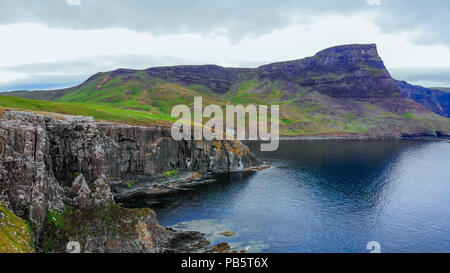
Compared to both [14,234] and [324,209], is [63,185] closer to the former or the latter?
[14,234]

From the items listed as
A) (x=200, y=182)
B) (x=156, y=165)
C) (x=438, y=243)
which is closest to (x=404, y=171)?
(x=438, y=243)

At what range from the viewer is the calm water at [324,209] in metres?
55.5

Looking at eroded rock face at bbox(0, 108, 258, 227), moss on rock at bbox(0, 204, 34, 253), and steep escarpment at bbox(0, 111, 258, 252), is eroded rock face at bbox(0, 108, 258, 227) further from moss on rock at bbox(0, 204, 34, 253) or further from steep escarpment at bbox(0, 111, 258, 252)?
moss on rock at bbox(0, 204, 34, 253)

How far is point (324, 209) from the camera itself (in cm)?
7262

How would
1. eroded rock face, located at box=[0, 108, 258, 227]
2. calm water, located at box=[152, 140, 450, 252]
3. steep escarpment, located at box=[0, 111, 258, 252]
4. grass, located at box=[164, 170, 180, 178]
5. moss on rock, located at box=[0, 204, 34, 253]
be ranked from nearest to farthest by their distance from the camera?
moss on rock, located at box=[0, 204, 34, 253], eroded rock face, located at box=[0, 108, 258, 227], steep escarpment, located at box=[0, 111, 258, 252], calm water, located at box=[152, 140, 450, 252], grass, located at box=[164, 170, 180, 178]

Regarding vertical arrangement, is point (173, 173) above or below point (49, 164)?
below

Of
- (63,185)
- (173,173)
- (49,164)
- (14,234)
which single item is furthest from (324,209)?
(14,234)

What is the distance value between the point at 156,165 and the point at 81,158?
47.9 metres

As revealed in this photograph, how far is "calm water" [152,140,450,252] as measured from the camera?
5547 centimetres

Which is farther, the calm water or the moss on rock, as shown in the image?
the calm water

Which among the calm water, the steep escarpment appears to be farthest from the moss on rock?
→ the calm water

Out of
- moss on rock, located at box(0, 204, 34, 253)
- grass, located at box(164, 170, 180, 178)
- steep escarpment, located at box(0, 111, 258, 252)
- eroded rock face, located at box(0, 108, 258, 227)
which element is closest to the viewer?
moss on rock, located at box(0, 204, 34, 253)

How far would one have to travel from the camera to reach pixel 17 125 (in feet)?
136
